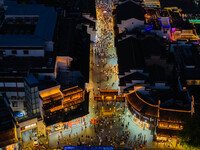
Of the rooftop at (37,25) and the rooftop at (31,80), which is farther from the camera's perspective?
the rooftop at (37,25)

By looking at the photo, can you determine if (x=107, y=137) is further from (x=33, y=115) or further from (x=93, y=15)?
(x=93, y=15)

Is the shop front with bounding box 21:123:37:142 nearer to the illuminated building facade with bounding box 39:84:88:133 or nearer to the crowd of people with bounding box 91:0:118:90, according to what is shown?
the illuminated building facade with bounding box 39:84:88:133

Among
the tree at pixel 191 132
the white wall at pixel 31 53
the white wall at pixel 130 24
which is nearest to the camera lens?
the tree at pixel 191 132

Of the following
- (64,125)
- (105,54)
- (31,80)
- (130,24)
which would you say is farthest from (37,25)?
(130,24)

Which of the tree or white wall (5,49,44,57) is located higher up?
white wall (5,49,44,57)

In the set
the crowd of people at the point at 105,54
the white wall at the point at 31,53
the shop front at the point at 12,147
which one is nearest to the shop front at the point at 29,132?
the shop front at the point at 12,147

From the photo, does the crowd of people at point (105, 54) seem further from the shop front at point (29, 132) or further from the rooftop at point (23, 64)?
the shop front at point (29, 132)

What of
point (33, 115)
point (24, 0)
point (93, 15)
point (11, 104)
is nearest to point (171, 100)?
point (33, 115)

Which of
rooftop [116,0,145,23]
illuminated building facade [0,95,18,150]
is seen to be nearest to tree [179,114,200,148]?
illuminated building facade [0,95,18,150]
